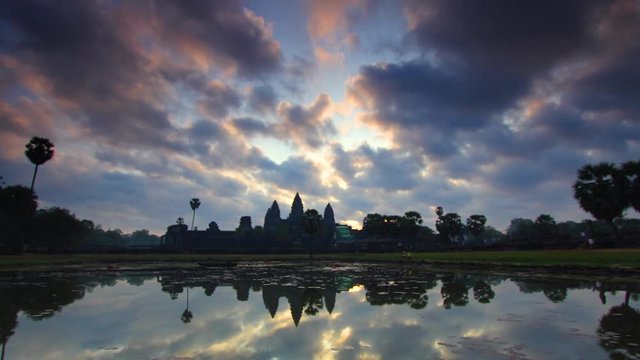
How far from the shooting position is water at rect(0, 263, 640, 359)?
9.23 meters

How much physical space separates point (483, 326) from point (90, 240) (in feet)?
646

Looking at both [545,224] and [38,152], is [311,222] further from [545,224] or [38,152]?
[545,224]

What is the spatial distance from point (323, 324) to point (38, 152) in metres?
67.0

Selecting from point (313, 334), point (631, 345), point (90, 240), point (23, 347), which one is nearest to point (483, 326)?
point (631, 345)

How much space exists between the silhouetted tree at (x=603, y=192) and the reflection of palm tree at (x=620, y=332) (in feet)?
149

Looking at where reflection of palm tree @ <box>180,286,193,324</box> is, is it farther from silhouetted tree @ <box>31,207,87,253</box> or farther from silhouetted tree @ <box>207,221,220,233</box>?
silhouetted tree @ <box>207,221,220,233</box>

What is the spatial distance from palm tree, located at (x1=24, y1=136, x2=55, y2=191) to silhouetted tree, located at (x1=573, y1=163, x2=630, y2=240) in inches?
3039

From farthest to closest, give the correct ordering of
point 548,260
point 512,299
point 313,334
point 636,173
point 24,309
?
point 636,173
point 548,260
point 512,299
point 24,309
point 313,334

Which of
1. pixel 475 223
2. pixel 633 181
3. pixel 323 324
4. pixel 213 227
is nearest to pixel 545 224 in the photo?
pixel 475 223

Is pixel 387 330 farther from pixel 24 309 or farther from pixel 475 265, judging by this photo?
pixel 475 265

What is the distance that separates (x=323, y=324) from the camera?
12.5 meters

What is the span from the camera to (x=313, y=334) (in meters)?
11.1

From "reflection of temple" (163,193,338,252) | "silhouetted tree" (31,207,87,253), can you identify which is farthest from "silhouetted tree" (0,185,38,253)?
"reflection of temple" (163,193,338,252)

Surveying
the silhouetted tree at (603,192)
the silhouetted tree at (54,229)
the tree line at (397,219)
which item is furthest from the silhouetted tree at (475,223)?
the silhouetted tree at (54,229)
